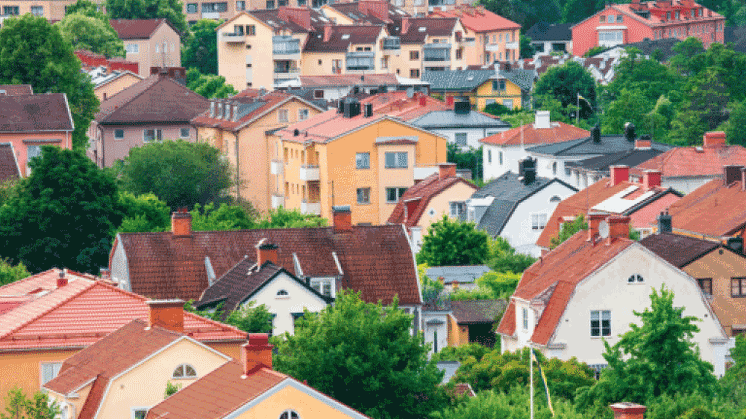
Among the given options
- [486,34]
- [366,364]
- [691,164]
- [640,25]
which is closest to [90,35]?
[486,34]

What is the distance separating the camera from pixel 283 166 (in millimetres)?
97812

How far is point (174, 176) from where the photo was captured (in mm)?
87625

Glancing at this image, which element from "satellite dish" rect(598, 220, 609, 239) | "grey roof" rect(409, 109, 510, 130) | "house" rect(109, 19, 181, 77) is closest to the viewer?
"satellite dish" rect(598, 220, 609, 239)

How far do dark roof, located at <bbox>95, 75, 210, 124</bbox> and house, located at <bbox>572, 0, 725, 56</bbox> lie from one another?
7440cm

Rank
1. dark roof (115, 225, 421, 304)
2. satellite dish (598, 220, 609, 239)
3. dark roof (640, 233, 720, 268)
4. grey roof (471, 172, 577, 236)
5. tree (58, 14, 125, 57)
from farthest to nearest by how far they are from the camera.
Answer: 1. tree (58, 14, 125, 57)
2. grey roof (471, 172, 577, 236)
3. dark roof (640, 233, 720, 268)
4. dark roof (115, 225, 421, 304)
5. satellite dish (598, 220, 609, 239)

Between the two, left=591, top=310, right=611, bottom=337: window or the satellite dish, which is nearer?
left=591, top=310, right=611, bottom=337: window

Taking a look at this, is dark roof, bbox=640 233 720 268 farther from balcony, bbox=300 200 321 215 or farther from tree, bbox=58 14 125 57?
tree, bbox=58 14 125 57

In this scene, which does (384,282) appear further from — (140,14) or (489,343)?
(140,14)

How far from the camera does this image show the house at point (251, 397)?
98.9 ft

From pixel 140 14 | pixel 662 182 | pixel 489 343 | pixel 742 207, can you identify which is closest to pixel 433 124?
pixel 662 182

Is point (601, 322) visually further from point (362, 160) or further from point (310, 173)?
point (310, 173)

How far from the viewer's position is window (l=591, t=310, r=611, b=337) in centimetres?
5169

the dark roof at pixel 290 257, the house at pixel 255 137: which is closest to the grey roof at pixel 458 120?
the house at pixel 255 137

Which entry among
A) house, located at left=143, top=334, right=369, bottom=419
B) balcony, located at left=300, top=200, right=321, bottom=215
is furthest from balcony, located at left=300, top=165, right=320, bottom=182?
house, located at left=143, top=334, right=369, bottom=419
